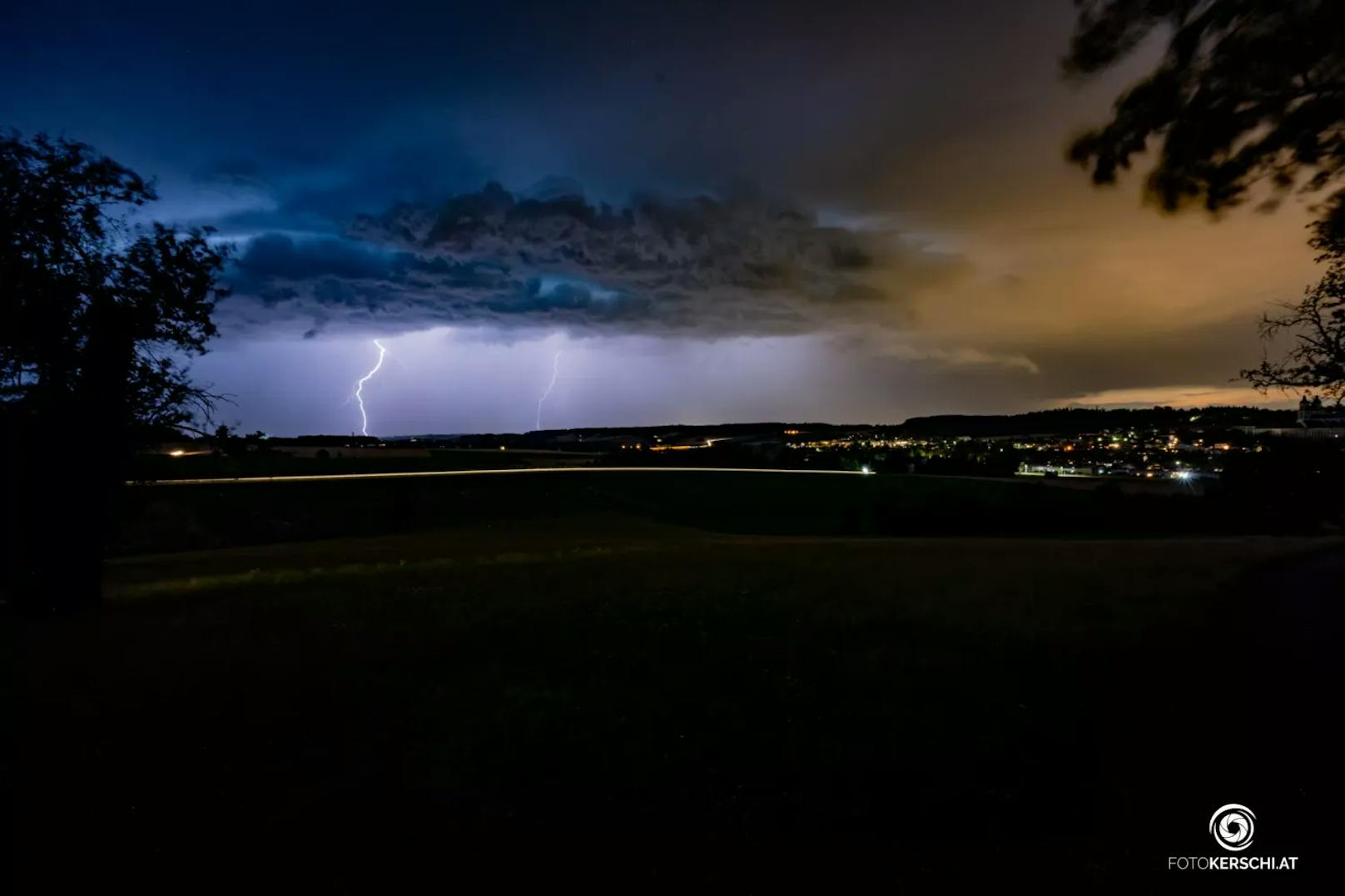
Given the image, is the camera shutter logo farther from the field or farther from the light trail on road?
the light trail on road

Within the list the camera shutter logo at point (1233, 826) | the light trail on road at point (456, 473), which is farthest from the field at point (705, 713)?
the light trail on road at point (456, 473)

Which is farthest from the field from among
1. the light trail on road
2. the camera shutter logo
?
the light trail on road

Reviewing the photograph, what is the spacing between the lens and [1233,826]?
5.63m

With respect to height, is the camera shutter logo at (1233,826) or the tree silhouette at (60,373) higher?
the tree silhouette at (60,373)

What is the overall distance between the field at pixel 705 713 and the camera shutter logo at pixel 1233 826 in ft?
0.35

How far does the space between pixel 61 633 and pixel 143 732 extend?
5.68 m

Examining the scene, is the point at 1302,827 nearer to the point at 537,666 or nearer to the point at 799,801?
the point at 799,801

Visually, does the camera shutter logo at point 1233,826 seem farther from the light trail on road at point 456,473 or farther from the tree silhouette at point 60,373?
the light trail on road at point 456,473

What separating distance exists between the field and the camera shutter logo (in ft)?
0.35

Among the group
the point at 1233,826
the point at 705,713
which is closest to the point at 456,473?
the point at 705,713

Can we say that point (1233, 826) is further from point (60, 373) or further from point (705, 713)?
point (60, 373)

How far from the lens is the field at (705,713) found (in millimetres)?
5773

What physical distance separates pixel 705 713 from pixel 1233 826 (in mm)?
4542

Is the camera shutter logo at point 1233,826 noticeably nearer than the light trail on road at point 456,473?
Yes
